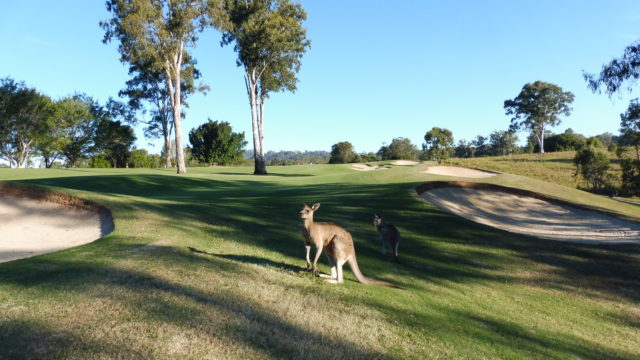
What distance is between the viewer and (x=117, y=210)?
10805 millimetres

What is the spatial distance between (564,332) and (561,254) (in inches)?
188

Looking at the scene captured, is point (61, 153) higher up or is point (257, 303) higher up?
point (61, 153)

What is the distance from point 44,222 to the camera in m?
10.7

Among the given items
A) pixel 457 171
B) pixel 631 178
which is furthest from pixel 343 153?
pixel 457 171

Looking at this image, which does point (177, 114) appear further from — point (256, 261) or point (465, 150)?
point (465, 150)

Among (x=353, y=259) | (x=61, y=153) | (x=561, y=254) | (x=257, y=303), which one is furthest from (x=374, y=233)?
(x=61, y=153)

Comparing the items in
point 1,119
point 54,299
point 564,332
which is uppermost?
point 1,119

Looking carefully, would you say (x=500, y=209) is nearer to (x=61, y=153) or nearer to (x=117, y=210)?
(x=117, y=210)

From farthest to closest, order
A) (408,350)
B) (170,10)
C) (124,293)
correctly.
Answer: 1. (170,10)
2. (124,293)
3. (408,350)

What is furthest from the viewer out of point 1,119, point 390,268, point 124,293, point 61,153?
point 61,153

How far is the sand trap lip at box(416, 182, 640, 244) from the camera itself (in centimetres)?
1283

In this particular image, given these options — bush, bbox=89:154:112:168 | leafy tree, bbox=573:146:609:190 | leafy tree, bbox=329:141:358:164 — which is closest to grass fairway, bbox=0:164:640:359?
leafy tree, bbox=573:146:609:190

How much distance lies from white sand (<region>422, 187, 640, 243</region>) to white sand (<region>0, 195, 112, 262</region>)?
12.7 m

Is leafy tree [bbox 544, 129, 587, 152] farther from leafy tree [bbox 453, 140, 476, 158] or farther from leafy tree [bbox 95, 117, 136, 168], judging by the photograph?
leafy tree [bbox 95, 117, 136, 168]
